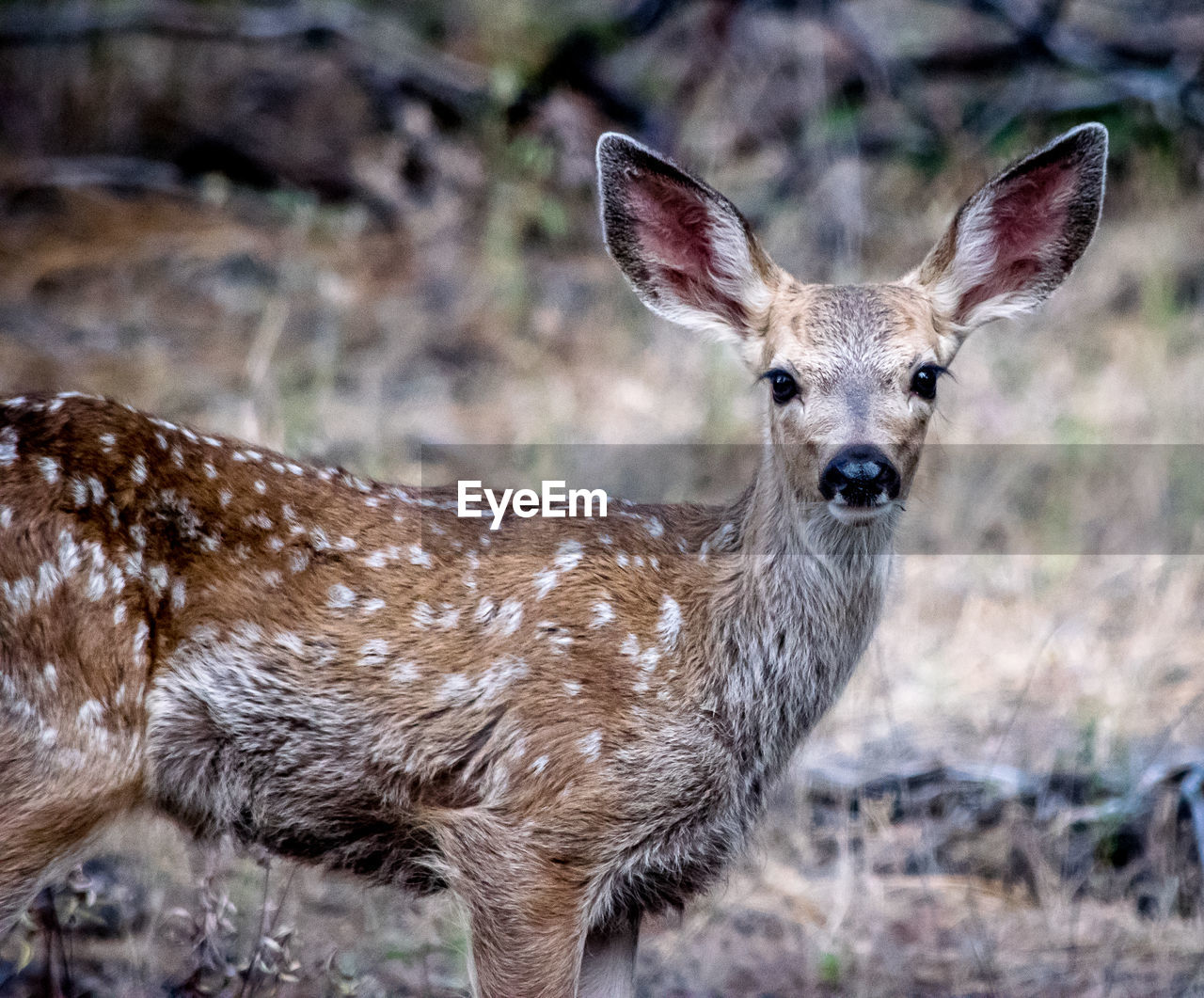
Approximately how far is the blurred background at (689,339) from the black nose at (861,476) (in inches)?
60.8

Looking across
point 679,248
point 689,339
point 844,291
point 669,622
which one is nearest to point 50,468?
point 669,622

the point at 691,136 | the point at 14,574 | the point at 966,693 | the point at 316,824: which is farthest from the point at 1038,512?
the point at 14,574

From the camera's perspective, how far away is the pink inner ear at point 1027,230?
4504mm

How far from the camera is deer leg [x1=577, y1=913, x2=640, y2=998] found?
439 cm

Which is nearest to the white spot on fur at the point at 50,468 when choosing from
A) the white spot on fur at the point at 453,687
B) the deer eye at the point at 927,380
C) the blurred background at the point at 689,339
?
the white spot on fur at the point at 453,687

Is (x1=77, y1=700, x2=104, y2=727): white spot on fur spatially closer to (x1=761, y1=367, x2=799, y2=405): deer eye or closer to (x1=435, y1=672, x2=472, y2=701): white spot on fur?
(x1=435, y1=672, x2=472, y2=701): white spot on fur

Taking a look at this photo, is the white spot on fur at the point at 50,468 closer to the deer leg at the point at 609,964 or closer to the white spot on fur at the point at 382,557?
the white spot on fur at the point at 382,557

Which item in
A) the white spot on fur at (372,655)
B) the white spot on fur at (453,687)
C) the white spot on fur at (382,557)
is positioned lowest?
the white spot on fur at (453,687)

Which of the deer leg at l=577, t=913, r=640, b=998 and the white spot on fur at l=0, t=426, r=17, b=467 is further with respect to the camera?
the deer leg at l=577, t=913, r=640, b=998

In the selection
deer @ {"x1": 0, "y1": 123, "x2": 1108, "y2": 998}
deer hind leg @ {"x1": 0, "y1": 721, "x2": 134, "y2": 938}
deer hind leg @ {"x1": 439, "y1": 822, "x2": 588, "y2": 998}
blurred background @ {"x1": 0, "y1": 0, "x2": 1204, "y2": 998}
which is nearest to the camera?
deer hind leg @ {"x1": 0, "y1": 721, "x2": 134, "y2": 938}

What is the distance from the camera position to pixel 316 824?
4.12 meters

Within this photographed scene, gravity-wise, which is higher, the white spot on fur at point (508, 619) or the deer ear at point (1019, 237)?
the deer ear at point (1019, 237)

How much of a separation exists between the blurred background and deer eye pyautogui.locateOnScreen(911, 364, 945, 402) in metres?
1.35

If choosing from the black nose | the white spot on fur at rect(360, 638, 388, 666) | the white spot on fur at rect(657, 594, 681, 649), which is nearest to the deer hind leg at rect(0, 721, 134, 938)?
the white spot on fur at rect(360, 638, 388, 666)
